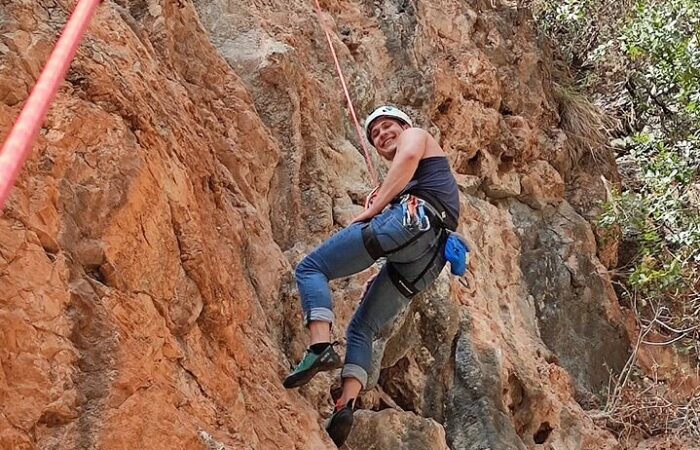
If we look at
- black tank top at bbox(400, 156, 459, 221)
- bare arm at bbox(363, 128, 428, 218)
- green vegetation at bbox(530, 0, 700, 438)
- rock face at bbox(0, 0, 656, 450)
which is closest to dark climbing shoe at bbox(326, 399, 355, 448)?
rock face at bbox(0, 0, 656, 450)

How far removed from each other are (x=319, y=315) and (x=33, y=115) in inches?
86.9

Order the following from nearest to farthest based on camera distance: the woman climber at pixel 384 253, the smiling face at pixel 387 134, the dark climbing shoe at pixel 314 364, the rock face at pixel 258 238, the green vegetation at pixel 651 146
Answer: the rock face at pixel 258 238 → the dark climbing shoe at pixel 314 364 → the woman climber at pixel 384 253 → the smiling face at pixel 387 134 → the green vegetation at pixel 651 146

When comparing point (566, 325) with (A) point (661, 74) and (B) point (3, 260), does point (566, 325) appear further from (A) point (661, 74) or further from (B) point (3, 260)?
(B) point (3, 260)

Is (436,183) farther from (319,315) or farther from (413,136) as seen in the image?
(319,315)

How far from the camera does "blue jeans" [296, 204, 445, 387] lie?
364 cm

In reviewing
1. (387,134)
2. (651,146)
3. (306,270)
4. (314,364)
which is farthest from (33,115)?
(651,146)

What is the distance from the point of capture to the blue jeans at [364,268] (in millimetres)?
3641

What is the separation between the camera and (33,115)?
4.77 ft

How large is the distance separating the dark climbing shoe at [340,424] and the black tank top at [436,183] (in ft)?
3.30

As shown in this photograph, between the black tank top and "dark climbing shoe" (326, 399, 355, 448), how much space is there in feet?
3.30

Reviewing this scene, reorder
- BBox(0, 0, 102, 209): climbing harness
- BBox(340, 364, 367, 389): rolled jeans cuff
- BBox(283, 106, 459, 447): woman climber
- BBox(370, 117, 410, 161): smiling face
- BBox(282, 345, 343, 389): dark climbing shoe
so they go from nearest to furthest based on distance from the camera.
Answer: BBox(0, 0, 102, 209): climbing harness, BBox(282, 345, 343, 389): dark climbing shoe, BBox(283, 106, 459, 447): woman climber, BBox(340, 364, 367, 389): rolled jeans cuff, BBox(370, 117, 410, 161): smiling face

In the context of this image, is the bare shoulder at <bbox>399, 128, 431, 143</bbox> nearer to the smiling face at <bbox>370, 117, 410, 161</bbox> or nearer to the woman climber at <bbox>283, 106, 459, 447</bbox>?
the woman climber at <bbox>283, 106, 459, 447</bbox>

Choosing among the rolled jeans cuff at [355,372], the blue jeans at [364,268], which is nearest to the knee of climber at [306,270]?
the blue jeans at [364,268]

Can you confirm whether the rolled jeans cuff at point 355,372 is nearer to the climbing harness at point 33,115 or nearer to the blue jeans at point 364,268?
the blue jeans at point 364,268
